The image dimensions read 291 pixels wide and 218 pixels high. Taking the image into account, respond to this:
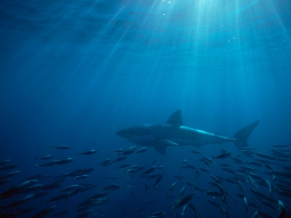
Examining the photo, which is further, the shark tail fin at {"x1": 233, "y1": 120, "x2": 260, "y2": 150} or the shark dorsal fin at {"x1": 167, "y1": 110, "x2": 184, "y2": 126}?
the shark dorsal fin at {"x1": 167, "y1": 110, "x2": 184, "y2": 126}

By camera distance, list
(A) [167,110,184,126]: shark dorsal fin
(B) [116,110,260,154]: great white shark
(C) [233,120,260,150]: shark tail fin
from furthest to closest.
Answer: (A) [167,110,184,126]: shark dorsal fin < (C) [233,120,260,150]: shark tail fin < (B) [116,110,260,154]: great white shark

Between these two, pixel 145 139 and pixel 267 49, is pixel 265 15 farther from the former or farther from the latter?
pixel 145 139

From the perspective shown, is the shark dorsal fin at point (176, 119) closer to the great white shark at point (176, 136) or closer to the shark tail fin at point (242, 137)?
the great white shark at point (176, 136)

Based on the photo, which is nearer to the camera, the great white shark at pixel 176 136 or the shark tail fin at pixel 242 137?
the great white shark at pixel 176 136

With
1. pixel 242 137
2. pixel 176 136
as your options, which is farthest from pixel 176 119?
pixel 242 137

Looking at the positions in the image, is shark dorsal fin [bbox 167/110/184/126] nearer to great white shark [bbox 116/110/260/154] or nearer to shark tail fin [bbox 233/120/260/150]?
great white shark [bbox 116/110/260/154]

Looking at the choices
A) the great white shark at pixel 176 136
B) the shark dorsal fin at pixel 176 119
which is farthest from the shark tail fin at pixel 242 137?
the shark dorsal fin at pixel 176 119

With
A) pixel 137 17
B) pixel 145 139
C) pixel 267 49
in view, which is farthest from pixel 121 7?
pixel 267 49

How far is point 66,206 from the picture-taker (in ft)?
54.6

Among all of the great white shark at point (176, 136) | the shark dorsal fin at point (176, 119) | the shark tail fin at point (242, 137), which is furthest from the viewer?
the shark dorsal fin at point (176, 119)

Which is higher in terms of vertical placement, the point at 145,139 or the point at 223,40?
the point at 223,40

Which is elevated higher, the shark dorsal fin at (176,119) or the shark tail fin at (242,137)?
the shark dorsal fin at (176,119)

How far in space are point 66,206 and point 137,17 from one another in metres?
19.0

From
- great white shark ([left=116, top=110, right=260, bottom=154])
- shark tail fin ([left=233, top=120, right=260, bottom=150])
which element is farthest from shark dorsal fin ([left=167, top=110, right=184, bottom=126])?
shark tail fin ([left=233, top=120, right=260, bottom=150])
